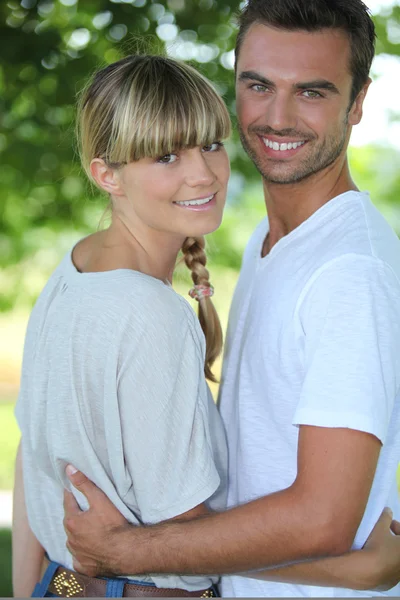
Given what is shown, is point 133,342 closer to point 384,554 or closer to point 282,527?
point 282,527

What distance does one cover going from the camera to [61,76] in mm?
3688

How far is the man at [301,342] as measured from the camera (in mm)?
1712

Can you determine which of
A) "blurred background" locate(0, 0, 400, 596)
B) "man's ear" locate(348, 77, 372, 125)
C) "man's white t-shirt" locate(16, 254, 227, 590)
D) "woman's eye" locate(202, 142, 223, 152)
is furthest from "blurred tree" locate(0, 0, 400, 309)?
"man's white t-shirt" locate(16, 254, 227, 590)

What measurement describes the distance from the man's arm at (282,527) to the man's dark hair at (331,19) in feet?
3.52

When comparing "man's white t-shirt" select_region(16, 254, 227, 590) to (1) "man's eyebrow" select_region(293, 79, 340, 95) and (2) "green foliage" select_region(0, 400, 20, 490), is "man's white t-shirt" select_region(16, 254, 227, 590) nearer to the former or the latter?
(1) "man's eyebrow" select_region(293, 79, 340, 95)

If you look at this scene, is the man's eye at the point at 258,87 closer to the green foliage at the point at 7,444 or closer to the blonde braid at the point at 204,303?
the blonde braid at the point at 204,303

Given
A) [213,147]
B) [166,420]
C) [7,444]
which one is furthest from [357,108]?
[7,444]

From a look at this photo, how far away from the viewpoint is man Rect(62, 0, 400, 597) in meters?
1.71

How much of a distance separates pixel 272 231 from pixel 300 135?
0.30 m

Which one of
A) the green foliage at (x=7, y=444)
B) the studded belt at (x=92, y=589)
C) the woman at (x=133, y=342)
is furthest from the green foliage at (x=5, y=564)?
Result: the studded belt at (x=92, y=589)

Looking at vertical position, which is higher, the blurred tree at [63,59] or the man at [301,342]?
the blurred tree at [63,59]

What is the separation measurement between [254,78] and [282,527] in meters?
1.21

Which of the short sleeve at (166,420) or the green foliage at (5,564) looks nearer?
the short sleeve at (166,420)

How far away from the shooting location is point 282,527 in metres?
1.74
